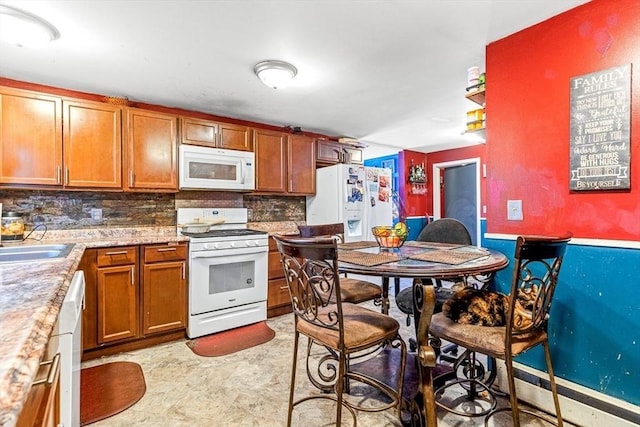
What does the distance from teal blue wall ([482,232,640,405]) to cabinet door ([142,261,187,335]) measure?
271 centimetres

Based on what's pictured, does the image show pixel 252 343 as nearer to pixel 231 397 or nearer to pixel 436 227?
pixel 231 397

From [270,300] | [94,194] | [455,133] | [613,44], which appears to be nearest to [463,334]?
[613,44]

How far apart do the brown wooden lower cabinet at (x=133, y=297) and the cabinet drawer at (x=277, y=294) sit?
87 cm

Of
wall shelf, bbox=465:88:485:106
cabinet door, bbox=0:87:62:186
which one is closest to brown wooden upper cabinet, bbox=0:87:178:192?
cabinet door, bbox=0:87:62:186

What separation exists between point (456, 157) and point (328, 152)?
9.18 ft

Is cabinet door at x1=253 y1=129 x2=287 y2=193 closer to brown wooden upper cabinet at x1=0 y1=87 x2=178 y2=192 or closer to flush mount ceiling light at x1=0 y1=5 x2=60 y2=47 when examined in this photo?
brown wooden upper cabinet at x1=0 y1=87 x2=178 y2=192

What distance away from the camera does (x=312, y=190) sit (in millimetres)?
4090

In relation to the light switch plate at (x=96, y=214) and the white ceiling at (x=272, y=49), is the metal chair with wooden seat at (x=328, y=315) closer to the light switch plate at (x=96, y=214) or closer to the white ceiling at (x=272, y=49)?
the white ceiling at (x=272, y=49)

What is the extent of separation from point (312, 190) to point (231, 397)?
8.50 feet

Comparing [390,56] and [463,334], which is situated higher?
[390,56]

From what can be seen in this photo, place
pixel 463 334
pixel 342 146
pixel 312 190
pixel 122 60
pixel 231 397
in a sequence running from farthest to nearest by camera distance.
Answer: pixel 342 146
pixel 312 190
pixel 122 60
pixel 231 397
pixel 463 334

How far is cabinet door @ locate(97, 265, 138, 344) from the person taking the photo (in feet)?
8.21

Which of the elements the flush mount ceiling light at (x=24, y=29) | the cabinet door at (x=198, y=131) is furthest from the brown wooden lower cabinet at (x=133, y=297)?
the flush mount ceiling light at (x=24, y=29)

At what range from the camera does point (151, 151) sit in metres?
2.96
